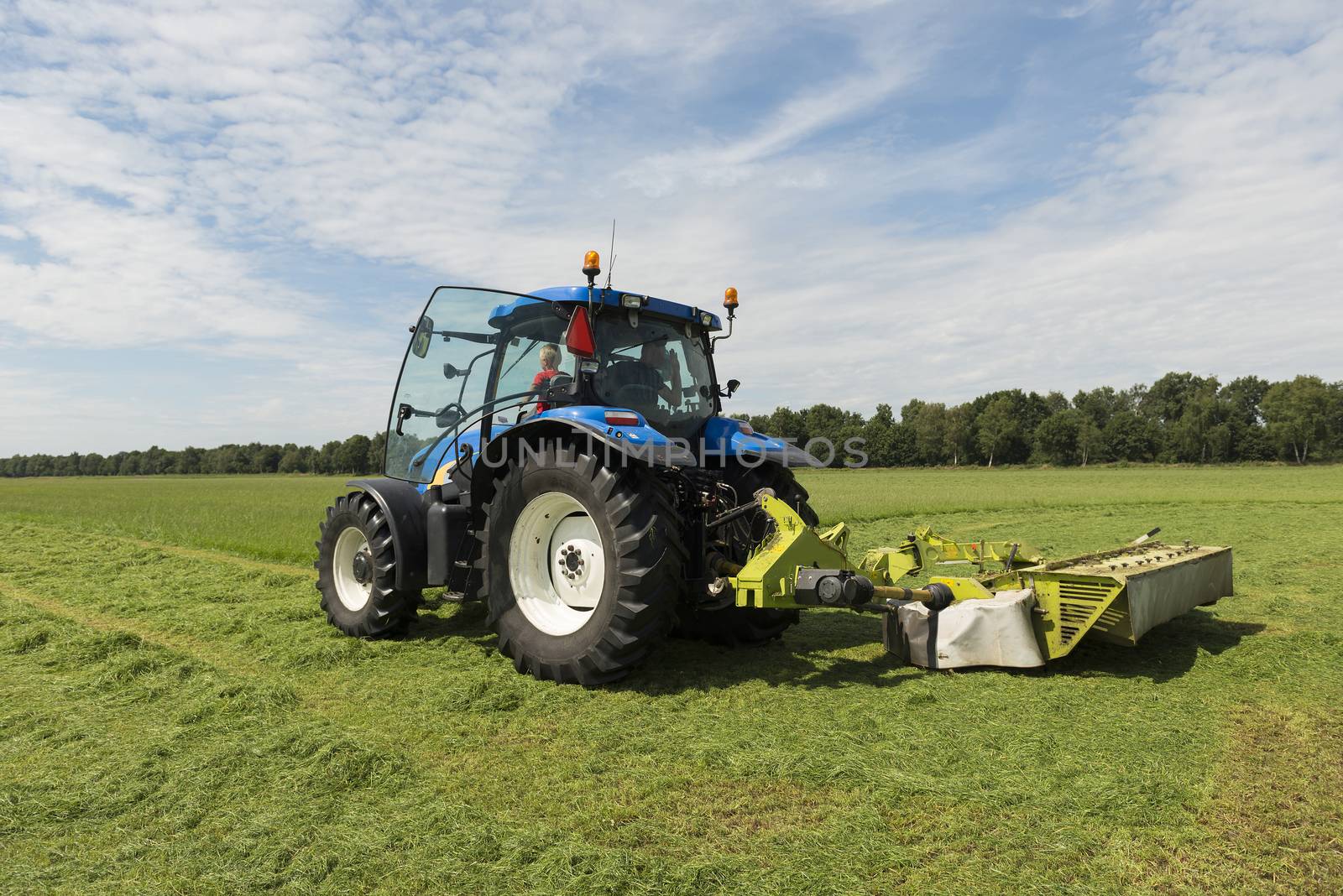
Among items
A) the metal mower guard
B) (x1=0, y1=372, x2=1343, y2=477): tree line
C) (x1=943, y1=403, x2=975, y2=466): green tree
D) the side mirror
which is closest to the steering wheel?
the metal mower guard

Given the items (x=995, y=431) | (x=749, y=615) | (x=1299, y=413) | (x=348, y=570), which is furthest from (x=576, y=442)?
(x=1299, y=413)

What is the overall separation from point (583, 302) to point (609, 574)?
70.0 inches

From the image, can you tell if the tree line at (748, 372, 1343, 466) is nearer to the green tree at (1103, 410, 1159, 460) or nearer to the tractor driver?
the green tree at (1103, 410, 1159, 460)

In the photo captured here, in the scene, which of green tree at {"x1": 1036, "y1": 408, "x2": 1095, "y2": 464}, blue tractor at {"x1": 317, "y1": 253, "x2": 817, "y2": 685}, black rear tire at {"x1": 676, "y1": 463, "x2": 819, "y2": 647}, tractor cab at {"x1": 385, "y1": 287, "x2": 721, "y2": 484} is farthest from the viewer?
green tree at {"x1": 1036, "y1": 408, "x2": 1095, "y2": 464}

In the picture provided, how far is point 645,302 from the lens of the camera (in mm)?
5211

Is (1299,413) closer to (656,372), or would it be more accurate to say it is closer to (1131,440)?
(1131,440)

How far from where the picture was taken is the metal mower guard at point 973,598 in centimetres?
419

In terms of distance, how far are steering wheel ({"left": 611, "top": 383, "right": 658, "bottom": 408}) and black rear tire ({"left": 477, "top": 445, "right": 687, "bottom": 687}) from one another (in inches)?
26.1

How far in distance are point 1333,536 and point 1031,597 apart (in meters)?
9.57

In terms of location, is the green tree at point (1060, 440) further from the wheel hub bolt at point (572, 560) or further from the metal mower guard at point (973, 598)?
the wheel hub bolt at point (572, 560)

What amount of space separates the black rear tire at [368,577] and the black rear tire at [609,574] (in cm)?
115

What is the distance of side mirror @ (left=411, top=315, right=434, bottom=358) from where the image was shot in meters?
5.58

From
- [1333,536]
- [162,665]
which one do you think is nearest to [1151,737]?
[162,665]

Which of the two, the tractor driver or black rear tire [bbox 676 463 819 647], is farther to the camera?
black rear tire [bbox 676 463 819 647]
